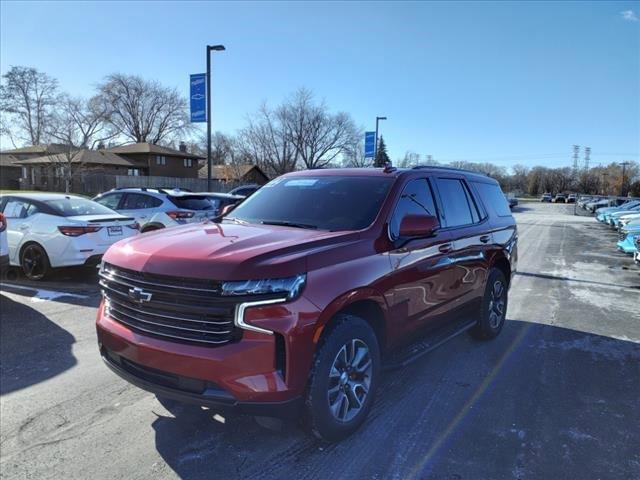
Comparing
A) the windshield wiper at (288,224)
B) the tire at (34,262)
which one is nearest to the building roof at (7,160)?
the tire at (34,262)

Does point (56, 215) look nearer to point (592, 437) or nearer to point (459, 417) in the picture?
point (459, 417)

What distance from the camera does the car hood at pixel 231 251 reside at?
9.43 feet

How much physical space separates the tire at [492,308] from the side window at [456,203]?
33.9 inches

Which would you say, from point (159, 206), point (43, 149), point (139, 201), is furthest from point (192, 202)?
point (43, 149)

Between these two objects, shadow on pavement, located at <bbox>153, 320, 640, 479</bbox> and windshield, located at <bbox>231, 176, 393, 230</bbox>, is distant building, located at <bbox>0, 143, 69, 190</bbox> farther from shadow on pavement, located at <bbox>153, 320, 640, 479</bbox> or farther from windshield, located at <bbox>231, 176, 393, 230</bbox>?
shadow on pavement, located at <bbox>153, 320, 640, 479</bbox>

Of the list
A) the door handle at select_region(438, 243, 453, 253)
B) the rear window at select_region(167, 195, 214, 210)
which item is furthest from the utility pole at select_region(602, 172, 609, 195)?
the door handle at select_region(438, 243, 453, 253)

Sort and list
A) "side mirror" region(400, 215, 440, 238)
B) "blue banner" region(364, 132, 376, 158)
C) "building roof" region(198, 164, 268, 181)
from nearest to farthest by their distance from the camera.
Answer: "side mirror" region(400, 215, 440, 238) → "blue banner" region(364, 132, 376, 158) → "building roof" region(198, 164, 268, 181)

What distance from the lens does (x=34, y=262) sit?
8461 millimetres

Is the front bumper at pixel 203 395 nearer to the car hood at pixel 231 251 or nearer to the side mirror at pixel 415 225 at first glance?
the car hood at pixel 231 251

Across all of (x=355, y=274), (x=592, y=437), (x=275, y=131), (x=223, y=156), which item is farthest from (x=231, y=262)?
(x=223, y=156)

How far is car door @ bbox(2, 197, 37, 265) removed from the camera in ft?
27.8

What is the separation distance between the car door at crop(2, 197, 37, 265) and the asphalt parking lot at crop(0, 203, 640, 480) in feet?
9.38

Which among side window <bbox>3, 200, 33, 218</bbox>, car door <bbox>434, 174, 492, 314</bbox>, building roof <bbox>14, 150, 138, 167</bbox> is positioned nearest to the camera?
car door <bbox>434, 174, 492, 314</bbox>

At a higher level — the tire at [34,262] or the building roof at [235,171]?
the building roof at [235,171]
